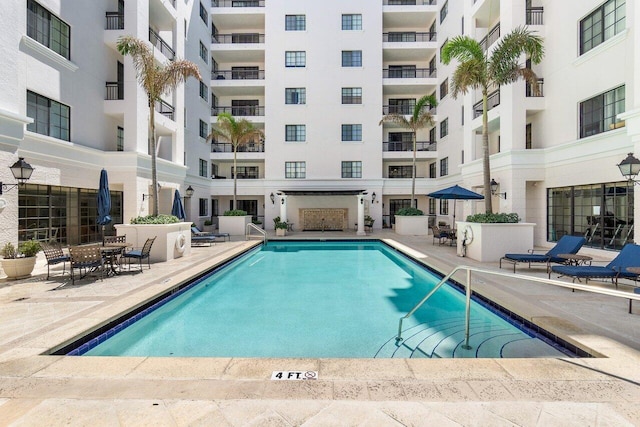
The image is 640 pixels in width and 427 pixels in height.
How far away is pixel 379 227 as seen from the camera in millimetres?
25609

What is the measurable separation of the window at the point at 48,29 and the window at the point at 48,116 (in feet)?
7.11

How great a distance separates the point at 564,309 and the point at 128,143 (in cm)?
1737

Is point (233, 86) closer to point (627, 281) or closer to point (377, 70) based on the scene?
point (377, 70)

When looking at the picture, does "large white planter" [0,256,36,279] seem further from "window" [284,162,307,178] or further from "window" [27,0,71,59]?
"window" [284,162,307,178]

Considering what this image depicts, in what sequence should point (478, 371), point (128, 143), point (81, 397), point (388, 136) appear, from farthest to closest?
point (388, 136)
point (128, 143)
point (478, 371)
point (81, 397)

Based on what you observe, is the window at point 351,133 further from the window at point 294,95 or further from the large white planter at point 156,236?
Answer: the large white planter at point 156,236

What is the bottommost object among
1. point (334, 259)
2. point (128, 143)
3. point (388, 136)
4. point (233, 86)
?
point (334, 259)

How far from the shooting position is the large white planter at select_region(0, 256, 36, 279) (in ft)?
27.5

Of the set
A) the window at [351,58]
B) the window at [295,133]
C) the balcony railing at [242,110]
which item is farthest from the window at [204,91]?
the window at [351,58]

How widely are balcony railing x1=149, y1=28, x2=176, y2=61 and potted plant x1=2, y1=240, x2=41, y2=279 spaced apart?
1359 cm

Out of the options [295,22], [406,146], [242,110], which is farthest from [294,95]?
[406,146]

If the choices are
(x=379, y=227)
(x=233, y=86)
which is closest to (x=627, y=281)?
(x=379, y=227)

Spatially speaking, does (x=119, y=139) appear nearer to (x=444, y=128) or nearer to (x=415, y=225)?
(x=415, y=225)

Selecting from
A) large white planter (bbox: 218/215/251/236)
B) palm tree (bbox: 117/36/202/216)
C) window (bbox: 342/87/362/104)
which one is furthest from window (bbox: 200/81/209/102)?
palm tree (bbox: 117/36/202/216)
